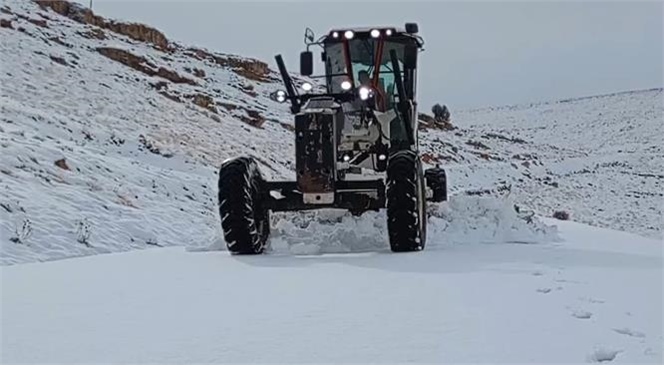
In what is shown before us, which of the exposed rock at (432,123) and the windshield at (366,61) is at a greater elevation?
the exposed rock at (432,123)

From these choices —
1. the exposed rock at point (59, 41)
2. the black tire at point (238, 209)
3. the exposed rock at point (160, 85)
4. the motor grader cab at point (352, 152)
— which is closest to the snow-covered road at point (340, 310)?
the black tire at point (238, 209)

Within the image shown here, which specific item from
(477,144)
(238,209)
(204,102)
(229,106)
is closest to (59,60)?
(204,102)

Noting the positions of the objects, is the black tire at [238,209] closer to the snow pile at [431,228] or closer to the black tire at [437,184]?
the snow pile at [431,228]

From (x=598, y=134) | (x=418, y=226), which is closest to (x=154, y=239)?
(x=418, y=226)

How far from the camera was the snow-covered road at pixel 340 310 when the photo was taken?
299cm

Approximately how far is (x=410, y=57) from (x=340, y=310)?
185 inches

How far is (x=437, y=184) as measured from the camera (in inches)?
312

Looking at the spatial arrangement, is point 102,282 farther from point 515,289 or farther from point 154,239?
point 154,239

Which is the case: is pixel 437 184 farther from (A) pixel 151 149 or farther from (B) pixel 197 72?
(B) pixel 197 72

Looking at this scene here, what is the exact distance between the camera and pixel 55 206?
29.0ft

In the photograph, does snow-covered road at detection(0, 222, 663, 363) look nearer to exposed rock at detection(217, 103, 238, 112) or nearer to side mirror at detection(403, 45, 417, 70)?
side mirror at detection(403, 45, 417, 70)

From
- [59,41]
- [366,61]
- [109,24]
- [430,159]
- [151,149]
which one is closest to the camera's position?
[366,61]

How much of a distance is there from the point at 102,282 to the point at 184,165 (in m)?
10.6

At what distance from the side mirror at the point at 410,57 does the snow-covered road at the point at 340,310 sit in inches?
108
